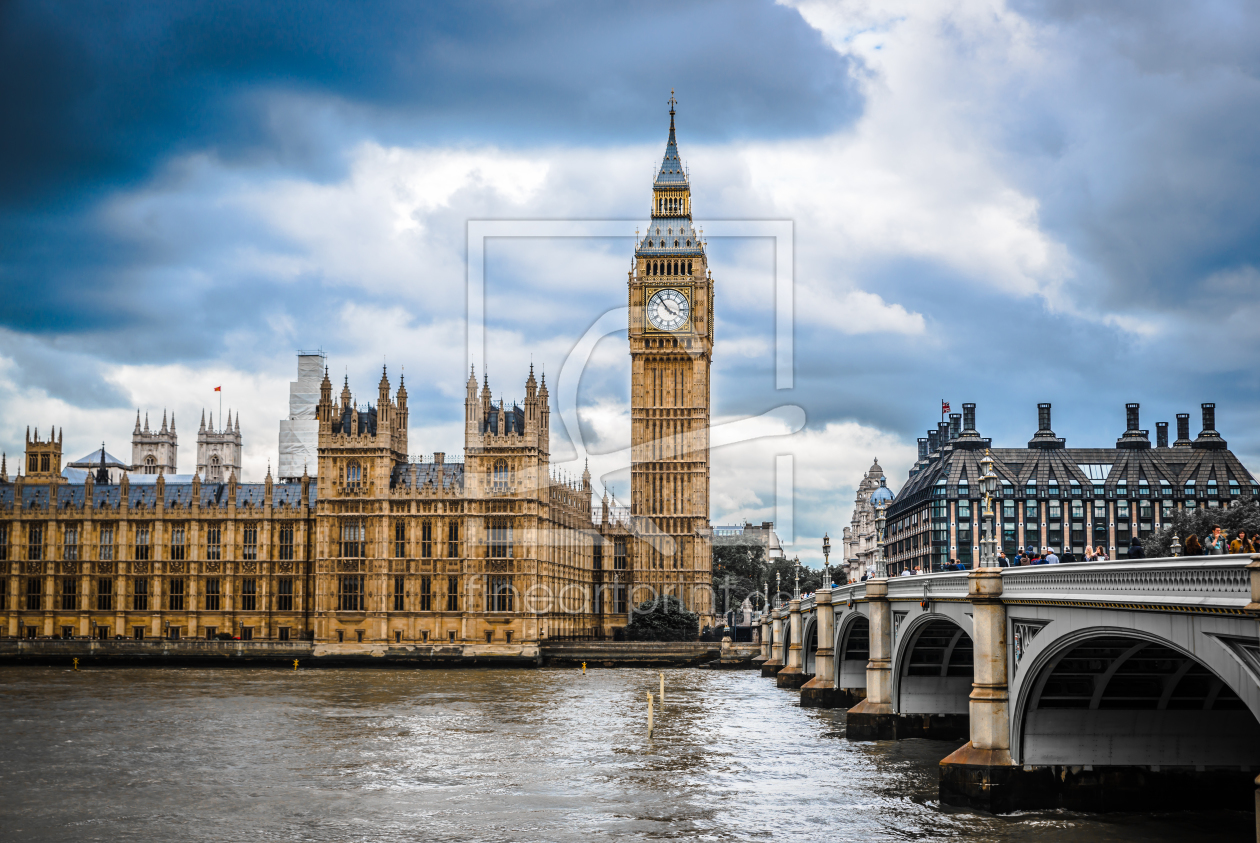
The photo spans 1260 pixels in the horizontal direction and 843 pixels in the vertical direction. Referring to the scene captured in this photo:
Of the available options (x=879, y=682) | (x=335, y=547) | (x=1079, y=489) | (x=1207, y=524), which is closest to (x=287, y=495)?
(x=335, y=547)

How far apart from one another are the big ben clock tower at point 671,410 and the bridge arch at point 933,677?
231 feet

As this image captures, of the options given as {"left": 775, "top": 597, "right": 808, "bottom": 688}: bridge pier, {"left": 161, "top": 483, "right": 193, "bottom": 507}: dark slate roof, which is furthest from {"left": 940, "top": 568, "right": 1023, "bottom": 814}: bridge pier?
{"left": 161, "top": 483, "right": 193, "bottom": 507}: dark slate roof

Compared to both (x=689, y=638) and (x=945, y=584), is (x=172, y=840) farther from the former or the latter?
(x=689, y=638)

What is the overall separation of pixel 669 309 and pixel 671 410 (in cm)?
976

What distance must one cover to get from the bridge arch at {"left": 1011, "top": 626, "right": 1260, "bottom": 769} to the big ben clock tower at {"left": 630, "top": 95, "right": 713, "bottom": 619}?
8677 cm

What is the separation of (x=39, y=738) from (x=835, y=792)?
2911 centimetres

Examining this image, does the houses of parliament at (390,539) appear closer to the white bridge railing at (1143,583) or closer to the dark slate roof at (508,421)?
the dark slate roof at (508,421)

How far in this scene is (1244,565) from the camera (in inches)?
751

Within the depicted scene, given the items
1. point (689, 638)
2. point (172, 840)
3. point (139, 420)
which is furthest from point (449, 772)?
point (139, 420)

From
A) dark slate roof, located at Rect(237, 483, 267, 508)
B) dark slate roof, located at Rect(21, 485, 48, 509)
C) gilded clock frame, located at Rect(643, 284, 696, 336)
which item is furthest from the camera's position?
gilded clock frame, located at Rect(643, 284, 696, 336)

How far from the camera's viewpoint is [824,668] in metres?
60.2

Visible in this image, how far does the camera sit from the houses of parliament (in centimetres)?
10112

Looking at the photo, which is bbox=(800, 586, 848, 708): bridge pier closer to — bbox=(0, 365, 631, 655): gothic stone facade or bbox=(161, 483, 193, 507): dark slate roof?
bbox=(0, 365, 631, 655): gothic stone facade

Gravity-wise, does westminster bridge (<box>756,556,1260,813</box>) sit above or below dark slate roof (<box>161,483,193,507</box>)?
below
